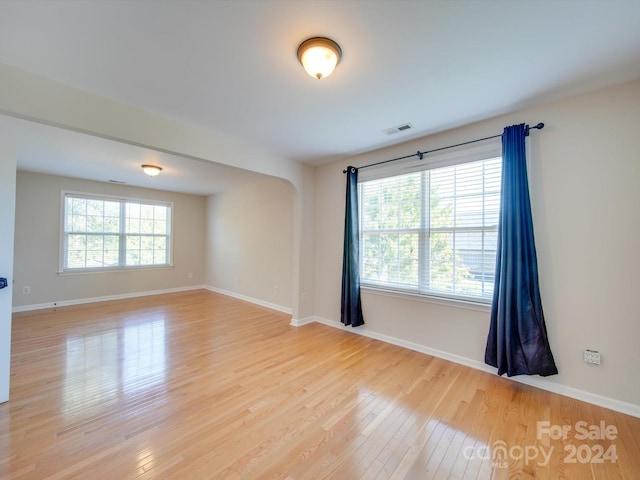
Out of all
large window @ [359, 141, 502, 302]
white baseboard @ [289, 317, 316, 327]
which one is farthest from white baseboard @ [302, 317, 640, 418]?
white baseboard @ [289, 317, 316, 327]

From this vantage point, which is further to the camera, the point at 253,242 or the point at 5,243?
the point at 253,242

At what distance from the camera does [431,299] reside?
3.09m

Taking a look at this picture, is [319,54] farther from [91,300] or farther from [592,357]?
[91,300]

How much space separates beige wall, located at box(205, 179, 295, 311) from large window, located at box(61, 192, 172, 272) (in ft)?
3.94

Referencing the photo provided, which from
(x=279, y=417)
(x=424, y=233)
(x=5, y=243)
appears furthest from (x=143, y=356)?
(x=424, y=233)

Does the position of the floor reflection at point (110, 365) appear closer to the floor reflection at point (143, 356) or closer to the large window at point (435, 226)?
the floor reflection at point (143, 356)

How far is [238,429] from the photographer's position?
1841 millimetres

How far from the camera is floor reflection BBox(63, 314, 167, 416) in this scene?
7.30 ft

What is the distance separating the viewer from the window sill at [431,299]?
2.75 m

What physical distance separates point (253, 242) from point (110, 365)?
132 inches

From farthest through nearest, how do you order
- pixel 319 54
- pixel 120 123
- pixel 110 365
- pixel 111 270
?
pixel 111 270 → pixel 110 365 → pixel 120 123 → pixel 319 54

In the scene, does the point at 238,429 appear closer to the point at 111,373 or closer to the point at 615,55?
the point at 111,373

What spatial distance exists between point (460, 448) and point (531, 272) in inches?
64.2

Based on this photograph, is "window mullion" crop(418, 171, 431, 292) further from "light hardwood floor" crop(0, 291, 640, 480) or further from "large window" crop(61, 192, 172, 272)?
"large window" crop(61, 192, 172, 272)
